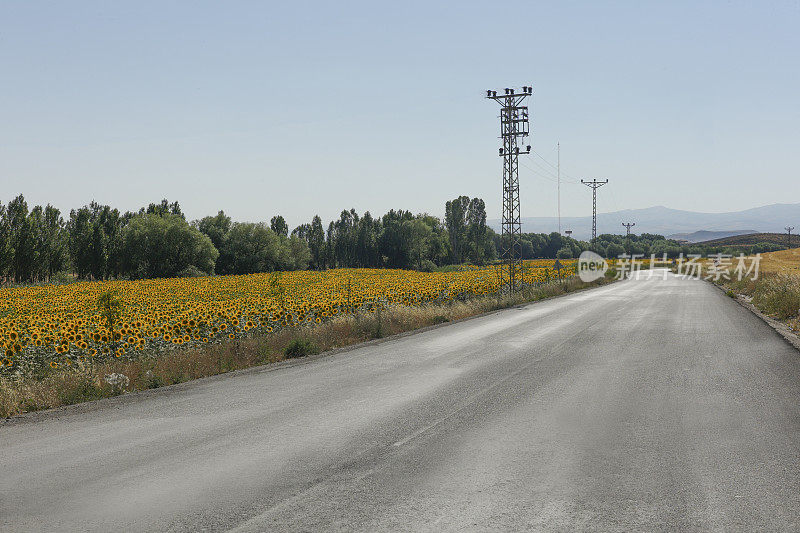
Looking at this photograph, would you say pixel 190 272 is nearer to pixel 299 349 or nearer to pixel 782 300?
pixel 299 349

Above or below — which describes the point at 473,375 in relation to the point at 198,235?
below

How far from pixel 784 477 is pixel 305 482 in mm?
4467

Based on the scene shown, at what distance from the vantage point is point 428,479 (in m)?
5.43

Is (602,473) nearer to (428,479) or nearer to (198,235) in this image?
(428,479)

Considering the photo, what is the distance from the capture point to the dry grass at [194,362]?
8.44 meters

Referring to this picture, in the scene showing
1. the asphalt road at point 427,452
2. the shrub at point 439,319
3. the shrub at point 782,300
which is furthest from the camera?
the shrub at point 782,300

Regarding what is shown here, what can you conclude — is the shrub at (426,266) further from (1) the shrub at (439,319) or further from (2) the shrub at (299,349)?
(2) the shrub at (299,349)

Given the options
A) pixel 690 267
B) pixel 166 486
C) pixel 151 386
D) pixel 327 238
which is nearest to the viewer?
pixel 166 486

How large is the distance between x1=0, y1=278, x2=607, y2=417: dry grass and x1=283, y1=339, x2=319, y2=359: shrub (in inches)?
0.9

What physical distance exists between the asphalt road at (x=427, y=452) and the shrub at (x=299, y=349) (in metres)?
1.28

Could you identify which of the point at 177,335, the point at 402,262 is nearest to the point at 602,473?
the point at 177,335

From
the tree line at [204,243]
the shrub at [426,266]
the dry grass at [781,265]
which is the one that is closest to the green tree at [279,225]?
the tree line at [204,243]

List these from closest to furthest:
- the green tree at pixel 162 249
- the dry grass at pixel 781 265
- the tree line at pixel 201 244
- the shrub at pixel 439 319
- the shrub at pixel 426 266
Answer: the shrub at pixel 439 319 < the dry grass at pixel 781 265 < the tree line at pixel 201 244 < the green tree at pixel 162 249 < the shrub at pixel 426 266

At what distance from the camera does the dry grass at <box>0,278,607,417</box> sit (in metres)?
8.44
